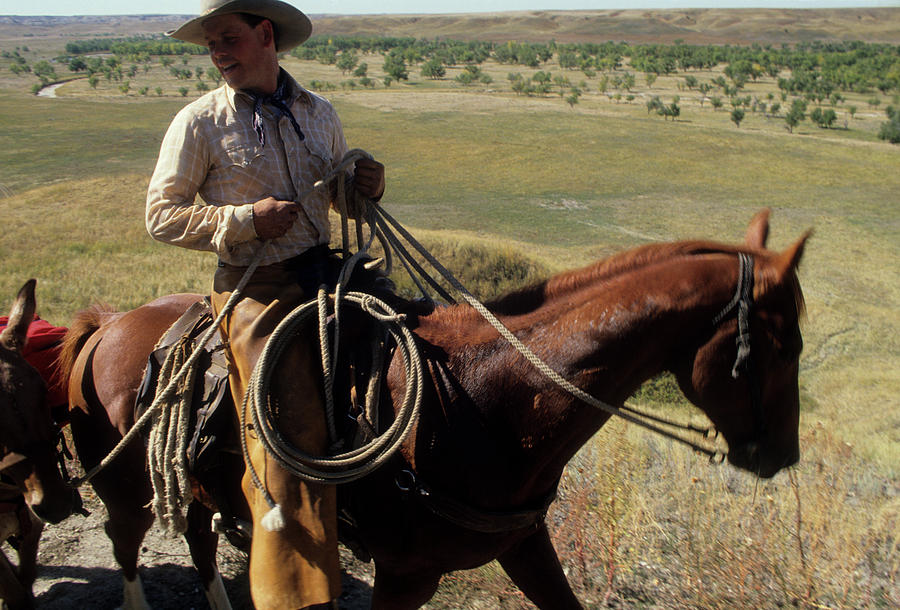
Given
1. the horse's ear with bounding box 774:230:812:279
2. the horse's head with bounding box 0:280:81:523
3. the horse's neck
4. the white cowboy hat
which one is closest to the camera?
the horse's ear with bounding box 774:230:812:279

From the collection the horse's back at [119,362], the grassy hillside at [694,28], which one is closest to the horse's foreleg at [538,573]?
the horse's back at [119,362]

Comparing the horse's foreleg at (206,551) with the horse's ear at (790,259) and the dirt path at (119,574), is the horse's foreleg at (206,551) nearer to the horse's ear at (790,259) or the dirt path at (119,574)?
the dirt path at (119,574)

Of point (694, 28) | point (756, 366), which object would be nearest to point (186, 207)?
point (756, 366)

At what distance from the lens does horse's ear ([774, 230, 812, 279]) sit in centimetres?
236

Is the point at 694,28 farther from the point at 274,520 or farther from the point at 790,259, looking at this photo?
the point at 274,520

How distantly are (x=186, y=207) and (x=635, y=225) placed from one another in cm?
1983

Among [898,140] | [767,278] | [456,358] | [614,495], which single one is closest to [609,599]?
[614,495]

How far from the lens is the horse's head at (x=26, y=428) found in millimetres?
3283

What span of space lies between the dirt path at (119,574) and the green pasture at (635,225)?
59.9 inches

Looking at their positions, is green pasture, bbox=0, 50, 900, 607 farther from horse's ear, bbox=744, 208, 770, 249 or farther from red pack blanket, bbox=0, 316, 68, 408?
red pack blanket, bbox=0, 316, 68, 408

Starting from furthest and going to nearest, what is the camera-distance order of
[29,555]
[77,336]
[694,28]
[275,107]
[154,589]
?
1. [694,28]
2. [154,589]
3. [29,555]
4. [77,336]
5. [275,107]

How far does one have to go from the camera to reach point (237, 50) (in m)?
2.89

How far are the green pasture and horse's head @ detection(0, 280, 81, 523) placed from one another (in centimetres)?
311

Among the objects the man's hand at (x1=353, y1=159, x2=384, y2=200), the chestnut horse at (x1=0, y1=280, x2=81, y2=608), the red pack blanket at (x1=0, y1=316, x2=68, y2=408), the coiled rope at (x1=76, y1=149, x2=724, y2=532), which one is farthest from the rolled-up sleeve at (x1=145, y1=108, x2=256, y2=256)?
the red pack blanket at (x1=0, y1=316, x2=68, y2=408)
